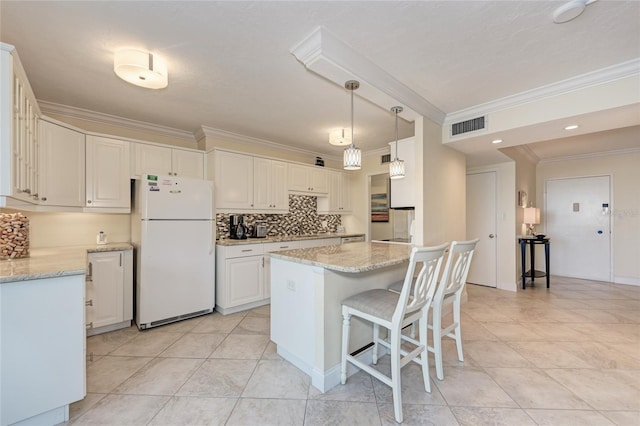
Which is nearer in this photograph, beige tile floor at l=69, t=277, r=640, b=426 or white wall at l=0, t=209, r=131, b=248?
beige tile floor at l=69, t=277, r=640, b=426

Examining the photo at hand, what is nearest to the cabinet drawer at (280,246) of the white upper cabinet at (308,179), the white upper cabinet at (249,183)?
the white upper cabinet at (249,183)

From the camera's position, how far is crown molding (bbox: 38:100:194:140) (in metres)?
2.90

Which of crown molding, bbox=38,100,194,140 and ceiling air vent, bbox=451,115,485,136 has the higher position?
crown molding, bbox=38,100,194,140

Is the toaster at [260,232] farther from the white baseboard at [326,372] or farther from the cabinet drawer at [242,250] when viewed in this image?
the white baseboard at [326,372]

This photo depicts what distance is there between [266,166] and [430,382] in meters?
3.28

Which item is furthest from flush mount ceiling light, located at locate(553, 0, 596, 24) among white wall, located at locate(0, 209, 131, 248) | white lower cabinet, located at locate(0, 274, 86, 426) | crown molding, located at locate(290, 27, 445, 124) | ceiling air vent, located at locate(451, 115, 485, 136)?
white wall, located at locate(0, 209, 131, 248)

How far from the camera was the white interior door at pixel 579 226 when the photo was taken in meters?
5.01

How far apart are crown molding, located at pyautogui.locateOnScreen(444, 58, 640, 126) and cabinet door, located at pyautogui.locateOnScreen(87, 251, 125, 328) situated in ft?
13.3

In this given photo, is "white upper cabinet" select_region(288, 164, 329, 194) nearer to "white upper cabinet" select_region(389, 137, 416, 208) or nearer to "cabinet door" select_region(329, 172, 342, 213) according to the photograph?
"cabinet door" select_region(329, 172, 342, 213)

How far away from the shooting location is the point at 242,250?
3.45m

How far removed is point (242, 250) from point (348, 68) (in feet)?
7.94

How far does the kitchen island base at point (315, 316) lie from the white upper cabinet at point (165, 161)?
2.07m

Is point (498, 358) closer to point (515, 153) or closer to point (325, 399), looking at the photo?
point (325, 399)

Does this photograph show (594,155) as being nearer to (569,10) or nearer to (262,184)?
(569,10)
